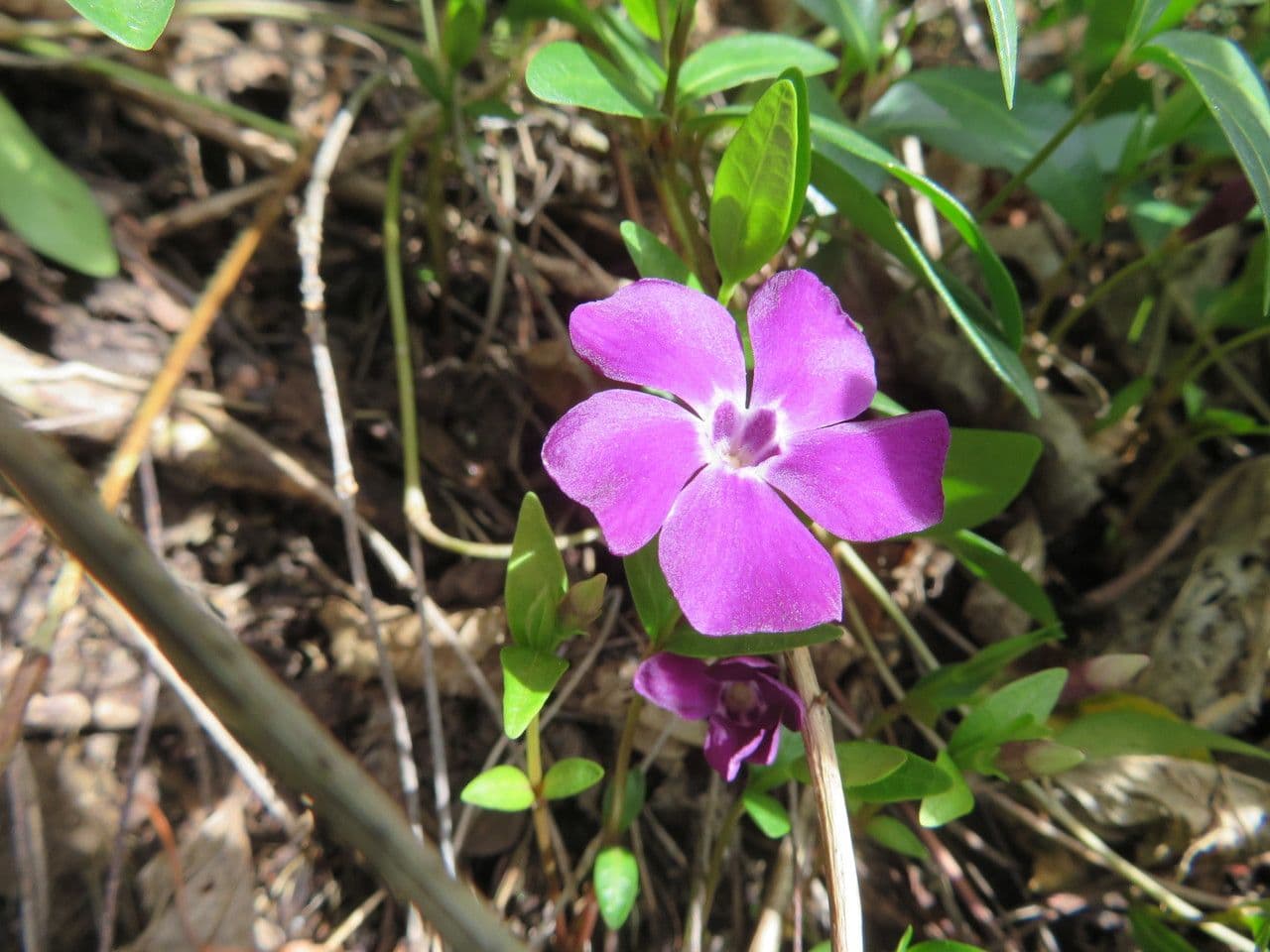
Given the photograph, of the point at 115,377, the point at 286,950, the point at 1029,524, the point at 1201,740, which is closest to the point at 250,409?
the point at 115,377

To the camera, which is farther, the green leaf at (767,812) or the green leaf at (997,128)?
the green leaf at (997,128)

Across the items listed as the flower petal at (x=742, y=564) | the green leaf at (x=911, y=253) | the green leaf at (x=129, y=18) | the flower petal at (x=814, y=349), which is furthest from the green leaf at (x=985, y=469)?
the green leaf at (x=129, y=18)

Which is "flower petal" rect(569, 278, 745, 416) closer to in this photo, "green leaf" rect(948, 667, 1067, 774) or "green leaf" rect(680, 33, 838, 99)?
"green leaf" rect(680, 33, 838, 99)

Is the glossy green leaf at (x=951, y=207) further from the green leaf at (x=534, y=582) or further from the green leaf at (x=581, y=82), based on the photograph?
the green leaf at (x=534, y=582)

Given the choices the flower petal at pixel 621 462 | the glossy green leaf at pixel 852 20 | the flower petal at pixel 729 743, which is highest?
the glossy green leaf at pixel 852 20

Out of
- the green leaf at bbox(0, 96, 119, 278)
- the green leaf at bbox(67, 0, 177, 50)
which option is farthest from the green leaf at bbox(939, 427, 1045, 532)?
the green leaf at bbox(0, 96, 119, 278)

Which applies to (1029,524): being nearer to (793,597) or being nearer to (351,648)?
(793,597)
